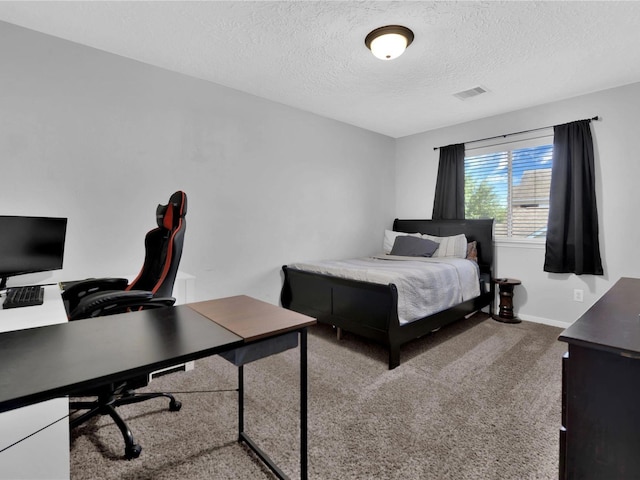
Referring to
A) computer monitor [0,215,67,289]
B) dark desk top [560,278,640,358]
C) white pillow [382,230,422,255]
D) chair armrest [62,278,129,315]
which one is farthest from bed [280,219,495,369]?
computer monitor [0,215,67,289]

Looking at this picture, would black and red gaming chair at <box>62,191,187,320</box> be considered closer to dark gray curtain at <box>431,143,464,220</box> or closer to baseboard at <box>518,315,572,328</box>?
dark gray curtain at <box>431,143,464,220</box>

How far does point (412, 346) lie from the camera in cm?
299

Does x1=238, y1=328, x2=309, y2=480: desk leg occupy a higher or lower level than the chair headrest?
lower

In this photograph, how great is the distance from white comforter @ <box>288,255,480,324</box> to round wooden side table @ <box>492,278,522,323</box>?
32 centimetres

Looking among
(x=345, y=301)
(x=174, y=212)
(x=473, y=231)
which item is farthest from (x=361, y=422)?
(x=473, y=231)

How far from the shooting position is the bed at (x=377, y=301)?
2588 mm

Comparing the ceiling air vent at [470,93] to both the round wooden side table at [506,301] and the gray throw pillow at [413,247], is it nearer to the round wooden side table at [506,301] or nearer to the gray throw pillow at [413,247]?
the gray throw pillow at [413,247]

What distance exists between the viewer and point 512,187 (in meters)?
3.92

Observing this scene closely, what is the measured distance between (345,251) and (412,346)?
5.55 ft

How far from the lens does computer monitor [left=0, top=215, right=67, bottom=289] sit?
75.4 inches

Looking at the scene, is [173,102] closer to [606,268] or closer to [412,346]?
[412,346]

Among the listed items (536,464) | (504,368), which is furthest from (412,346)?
(536,464)

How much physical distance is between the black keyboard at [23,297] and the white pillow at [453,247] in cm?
377

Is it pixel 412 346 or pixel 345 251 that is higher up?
pixel 345 251
